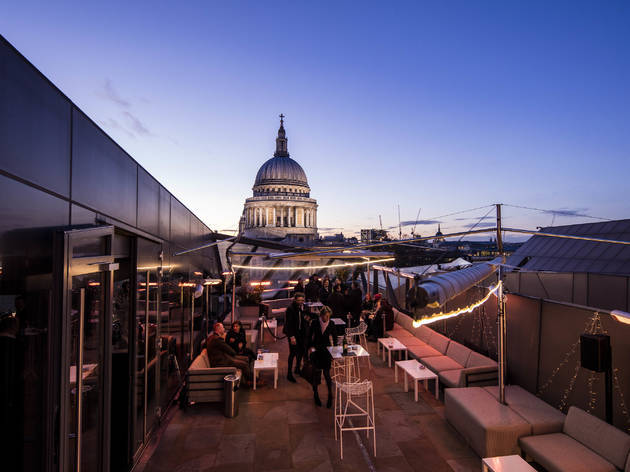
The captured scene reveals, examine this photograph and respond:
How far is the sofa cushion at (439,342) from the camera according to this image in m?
8.59

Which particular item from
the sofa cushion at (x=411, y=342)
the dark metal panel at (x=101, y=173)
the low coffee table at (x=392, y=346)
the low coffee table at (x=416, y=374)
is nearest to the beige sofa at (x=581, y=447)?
the low coffee table at (x=416, y=374)

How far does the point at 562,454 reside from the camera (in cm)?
446

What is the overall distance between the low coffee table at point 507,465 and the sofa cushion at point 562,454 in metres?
0.42

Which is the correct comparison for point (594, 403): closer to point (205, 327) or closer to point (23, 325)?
point (23, 325)

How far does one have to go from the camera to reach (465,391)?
6160 millimetres

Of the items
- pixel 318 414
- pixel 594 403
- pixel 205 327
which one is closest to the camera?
pixel 594 403

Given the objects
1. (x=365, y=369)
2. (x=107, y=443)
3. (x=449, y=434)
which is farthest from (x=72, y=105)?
(x=365, y=369)

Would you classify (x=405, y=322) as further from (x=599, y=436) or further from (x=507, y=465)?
(x=507, y=465)

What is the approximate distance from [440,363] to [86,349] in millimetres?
6791

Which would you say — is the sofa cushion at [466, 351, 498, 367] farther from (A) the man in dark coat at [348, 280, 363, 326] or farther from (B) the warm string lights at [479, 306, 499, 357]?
(A) the man in dark coat at [348, 280, 363, 326]

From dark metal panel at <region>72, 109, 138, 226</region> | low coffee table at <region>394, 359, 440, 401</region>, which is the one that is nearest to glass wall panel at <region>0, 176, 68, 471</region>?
dark metal panel at <region>72, 109, 138, 226</region>

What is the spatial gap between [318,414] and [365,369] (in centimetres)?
292

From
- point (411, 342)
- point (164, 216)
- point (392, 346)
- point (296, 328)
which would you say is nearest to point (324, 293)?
point (411, 342)

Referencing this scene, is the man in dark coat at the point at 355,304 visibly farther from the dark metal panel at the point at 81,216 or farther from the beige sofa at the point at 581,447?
the dark metal panel at the point at 81,216
